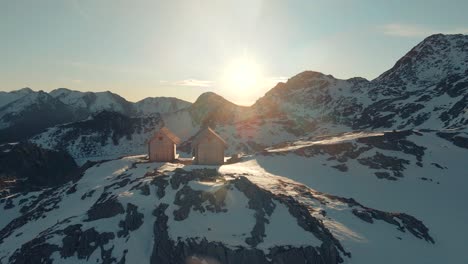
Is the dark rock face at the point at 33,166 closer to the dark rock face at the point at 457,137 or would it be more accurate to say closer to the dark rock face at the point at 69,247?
the dark rock face at the point at 69,247

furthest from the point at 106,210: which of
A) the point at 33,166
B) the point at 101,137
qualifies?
the point at 101,137

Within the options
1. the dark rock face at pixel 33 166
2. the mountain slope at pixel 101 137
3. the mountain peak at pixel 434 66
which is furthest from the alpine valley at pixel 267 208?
the mountain peak at pixel 434 66

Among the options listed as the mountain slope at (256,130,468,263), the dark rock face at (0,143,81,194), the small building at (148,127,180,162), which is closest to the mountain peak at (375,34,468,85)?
the mountain slope at (256,130,468,263)

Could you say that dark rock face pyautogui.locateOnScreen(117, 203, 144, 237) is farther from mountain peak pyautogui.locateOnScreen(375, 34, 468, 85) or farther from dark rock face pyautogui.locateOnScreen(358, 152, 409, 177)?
mountain peak pyautogui.locateOnScreen(375, 34, 468, 85)

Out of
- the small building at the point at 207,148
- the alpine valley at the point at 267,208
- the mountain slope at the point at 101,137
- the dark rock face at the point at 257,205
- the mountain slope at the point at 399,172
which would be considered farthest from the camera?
the mountain slope at the point at 101,137

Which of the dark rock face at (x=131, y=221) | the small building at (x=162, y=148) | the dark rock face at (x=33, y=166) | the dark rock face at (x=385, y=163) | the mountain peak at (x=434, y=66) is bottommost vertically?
the dark rock face at (x=33, y=166)

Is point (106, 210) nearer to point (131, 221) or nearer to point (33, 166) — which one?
point (131, 221)
